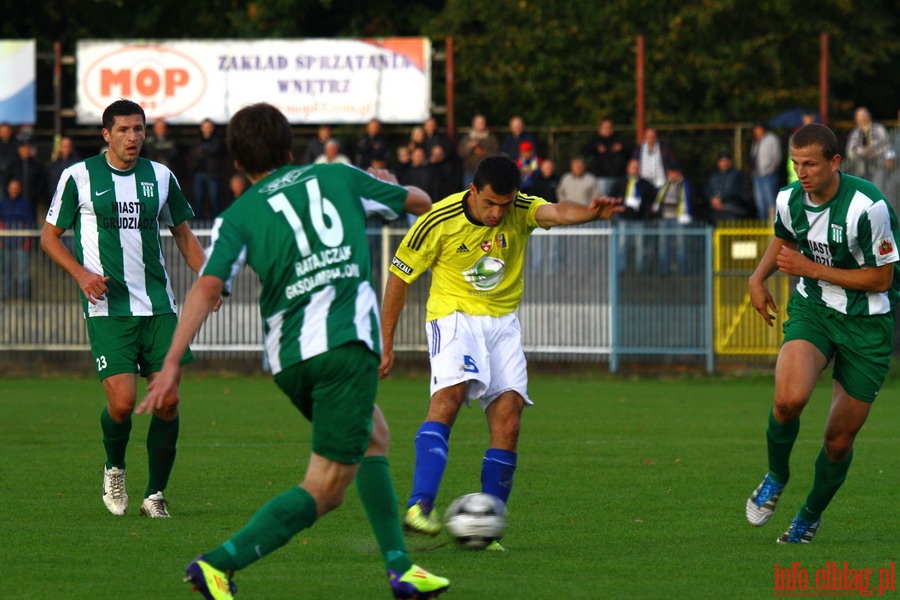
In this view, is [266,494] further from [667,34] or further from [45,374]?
[667,34]

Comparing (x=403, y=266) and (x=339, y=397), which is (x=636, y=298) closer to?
(x=403, y=266)

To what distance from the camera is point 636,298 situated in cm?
2009

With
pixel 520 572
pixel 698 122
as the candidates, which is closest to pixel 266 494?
pixel 520 572

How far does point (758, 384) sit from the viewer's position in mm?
19469

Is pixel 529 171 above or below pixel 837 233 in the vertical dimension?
above

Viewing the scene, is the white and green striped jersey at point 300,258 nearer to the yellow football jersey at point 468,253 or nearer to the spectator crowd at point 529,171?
the yellow football jersey at point 468,253

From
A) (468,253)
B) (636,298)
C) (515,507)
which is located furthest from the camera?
(636,298)

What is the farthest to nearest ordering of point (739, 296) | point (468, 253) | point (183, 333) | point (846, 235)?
1. point (739, 296)
2. point (468, 253)
3. point (846, 235)
4. point (183, 333)

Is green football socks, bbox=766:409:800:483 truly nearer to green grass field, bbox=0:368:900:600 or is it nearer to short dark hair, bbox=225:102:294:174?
green grass field, bbox=0:368:900:600

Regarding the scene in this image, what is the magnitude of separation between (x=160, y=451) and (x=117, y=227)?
1360 mm

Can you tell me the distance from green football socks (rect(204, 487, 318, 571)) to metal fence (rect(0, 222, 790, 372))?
46.6ft

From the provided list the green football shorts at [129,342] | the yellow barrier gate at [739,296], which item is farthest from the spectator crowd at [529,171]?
the green football shorts at [129,342]

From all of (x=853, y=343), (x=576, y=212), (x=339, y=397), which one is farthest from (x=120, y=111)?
(x=853, y=343)

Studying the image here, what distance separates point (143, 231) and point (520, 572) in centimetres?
341
